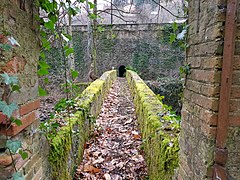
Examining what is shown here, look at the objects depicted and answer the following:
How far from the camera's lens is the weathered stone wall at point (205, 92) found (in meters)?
1.33

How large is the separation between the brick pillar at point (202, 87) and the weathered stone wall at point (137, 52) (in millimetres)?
18878

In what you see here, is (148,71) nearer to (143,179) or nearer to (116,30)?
(116,30)

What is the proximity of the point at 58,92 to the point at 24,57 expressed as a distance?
11567 millimetres

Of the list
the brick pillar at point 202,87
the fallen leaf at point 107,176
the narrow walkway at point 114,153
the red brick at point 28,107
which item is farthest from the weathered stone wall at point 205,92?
the narrow walkway at point 114,153

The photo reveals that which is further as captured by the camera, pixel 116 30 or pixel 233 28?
pixel 116 30

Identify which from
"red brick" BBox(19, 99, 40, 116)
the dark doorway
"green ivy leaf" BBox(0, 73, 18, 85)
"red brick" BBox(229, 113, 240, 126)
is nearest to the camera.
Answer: "green ivy leaf" BBox(0, 73, 18, 85)

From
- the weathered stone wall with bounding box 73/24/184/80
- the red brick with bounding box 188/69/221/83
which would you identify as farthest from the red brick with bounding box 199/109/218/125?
the weathered stone wall with bounding box 73/24/184/80

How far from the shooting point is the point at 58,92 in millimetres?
12883

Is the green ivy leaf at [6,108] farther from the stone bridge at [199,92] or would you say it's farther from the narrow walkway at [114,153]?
the narrow walkway at [114,153]

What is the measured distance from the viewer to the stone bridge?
1.31 meters

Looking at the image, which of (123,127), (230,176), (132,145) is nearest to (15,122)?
(230,176)

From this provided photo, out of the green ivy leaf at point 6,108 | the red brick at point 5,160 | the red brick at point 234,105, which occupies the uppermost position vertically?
the red brick at point 234,105

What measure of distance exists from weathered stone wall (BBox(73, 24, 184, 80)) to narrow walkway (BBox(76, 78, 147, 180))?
15225 millimetres

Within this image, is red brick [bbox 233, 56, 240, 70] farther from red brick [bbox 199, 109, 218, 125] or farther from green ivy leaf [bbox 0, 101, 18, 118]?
green ivy leaf [bbox 0, 101, 18, 118]
